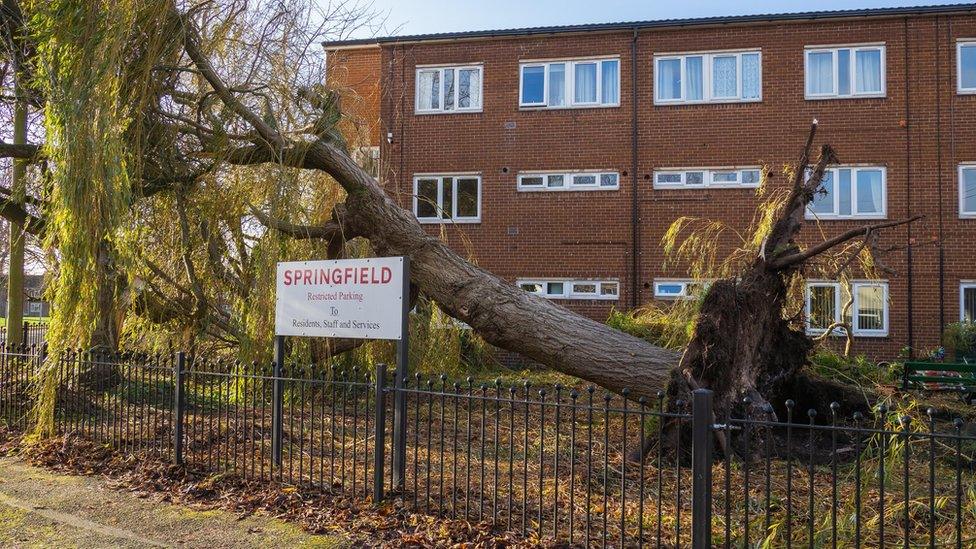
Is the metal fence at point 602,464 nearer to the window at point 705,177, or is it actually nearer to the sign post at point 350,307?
the sign post at point 350,307

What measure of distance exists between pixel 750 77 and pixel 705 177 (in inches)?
94.9

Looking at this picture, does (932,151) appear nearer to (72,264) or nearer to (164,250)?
(164,250)

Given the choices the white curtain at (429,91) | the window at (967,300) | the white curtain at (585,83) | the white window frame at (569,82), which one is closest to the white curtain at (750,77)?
the white window frame at (569,82)

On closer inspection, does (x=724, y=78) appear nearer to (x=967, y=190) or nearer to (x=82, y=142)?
(x=967, y=190)

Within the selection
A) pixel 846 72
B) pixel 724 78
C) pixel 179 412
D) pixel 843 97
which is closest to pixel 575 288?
pixel 724 78

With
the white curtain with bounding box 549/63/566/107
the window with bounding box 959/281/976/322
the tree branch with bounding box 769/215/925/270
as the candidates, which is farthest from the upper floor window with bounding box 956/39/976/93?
the tree branch with bounding box 769/215/925/270

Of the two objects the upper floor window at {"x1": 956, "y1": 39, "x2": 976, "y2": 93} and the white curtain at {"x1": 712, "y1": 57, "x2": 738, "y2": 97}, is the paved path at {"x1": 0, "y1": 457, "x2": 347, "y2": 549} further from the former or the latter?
the upper floor window at {"x1": 956, "y1": 39, "x2": 976, "y2": 93}

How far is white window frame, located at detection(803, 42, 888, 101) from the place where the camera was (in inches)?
634

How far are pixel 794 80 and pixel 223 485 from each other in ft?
48.2

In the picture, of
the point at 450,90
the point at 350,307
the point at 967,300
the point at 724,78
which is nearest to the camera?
the point at 350,307

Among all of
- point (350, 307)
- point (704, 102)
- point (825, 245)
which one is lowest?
point (350, 307)

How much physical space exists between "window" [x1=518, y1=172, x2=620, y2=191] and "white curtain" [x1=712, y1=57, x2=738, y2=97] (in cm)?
290

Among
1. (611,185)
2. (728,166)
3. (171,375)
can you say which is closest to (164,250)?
(171,375)

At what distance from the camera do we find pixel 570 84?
1734 centimetres
